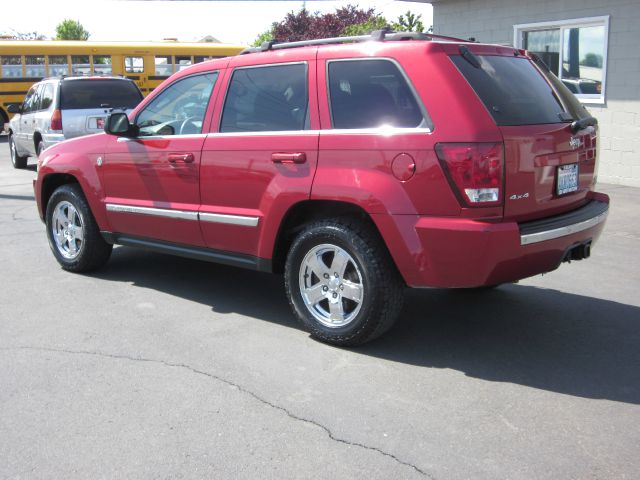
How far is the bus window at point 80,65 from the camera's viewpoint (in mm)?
23391

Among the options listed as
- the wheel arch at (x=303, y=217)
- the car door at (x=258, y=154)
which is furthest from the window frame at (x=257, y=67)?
the wheel arch at (x=303, y=217)

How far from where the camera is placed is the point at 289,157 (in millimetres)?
4652

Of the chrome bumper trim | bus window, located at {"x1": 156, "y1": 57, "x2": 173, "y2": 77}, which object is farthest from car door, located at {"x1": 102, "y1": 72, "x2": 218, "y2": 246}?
bus window, located at {"x1": 156, "y1": 57, "x2": 173, "y2": 77}

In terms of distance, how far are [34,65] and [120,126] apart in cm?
1969

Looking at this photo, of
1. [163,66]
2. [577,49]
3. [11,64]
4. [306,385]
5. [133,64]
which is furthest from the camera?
[163,66]

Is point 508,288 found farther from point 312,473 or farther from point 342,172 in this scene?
point 312,473

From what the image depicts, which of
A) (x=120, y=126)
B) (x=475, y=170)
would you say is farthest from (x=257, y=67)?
(x=475, y=170)

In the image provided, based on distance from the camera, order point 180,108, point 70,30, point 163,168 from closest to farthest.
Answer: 1. point 163,168
2. point 180,108
3. point 70,30

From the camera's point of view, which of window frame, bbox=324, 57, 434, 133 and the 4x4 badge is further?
the 4x4 badge

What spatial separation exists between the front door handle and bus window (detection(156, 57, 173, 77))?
2006cm

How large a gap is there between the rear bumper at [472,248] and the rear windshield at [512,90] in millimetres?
641

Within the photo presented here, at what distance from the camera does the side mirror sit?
18.8ft

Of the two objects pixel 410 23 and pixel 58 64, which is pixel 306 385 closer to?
pixel 410 23

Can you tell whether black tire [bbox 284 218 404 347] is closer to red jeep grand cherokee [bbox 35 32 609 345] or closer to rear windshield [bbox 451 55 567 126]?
red jeep grand cherokee [bbox 35 32 609 345]
